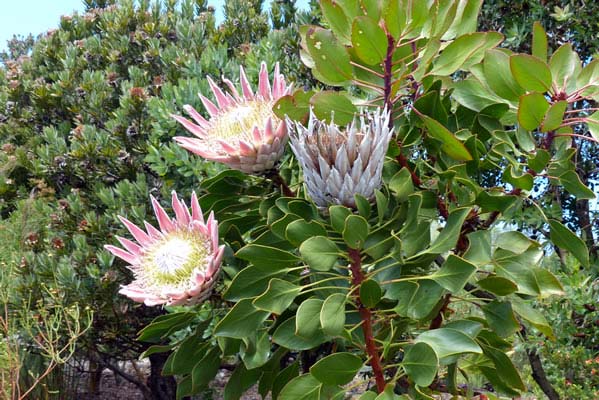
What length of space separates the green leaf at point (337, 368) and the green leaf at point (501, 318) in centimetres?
24

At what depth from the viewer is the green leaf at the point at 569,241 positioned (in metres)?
1.00

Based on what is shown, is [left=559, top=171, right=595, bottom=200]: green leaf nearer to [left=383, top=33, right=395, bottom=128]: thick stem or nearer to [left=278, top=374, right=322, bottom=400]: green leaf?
[left=383, top=33, right=395, bottom=128]: thick stem

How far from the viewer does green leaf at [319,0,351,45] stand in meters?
0.90

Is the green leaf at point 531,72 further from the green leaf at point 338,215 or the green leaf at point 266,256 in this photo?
the green leaf at point 266,256

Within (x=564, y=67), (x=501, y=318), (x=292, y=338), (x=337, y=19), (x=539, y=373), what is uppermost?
(x=337, y=19)

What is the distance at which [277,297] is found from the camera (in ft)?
2.93

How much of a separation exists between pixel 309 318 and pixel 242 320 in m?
0.12

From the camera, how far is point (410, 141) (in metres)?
1.03

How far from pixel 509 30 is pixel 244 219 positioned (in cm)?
254

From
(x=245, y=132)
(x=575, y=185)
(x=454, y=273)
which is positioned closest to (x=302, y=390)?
(x=454, y=273)

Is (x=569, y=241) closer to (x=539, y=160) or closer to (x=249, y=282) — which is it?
(x=539, y=160)

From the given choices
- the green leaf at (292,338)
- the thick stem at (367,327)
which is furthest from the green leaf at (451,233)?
the green leaf at (292,338)

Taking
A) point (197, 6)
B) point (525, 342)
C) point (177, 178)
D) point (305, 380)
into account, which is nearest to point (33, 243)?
point (177, 178)

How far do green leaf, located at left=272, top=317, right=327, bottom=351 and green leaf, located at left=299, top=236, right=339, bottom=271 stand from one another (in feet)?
0.32
